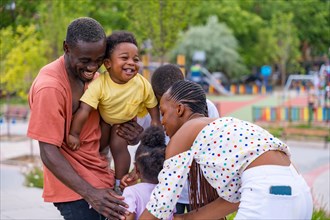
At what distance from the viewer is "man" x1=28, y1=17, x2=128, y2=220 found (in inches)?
107

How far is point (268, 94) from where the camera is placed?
36.3 meters

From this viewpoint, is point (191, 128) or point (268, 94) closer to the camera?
point (191, 128)

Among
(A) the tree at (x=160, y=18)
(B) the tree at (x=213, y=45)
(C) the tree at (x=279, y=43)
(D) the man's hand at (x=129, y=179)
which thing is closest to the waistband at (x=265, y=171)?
(D) the man's hand at (x=129, y=179)

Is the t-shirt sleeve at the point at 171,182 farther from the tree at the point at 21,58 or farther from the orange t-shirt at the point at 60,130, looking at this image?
the tree at the point at 21,58

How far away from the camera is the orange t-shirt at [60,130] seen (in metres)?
2.70

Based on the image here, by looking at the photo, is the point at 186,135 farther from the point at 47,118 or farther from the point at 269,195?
the point at 47,118

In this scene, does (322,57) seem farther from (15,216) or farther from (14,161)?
(15,216)

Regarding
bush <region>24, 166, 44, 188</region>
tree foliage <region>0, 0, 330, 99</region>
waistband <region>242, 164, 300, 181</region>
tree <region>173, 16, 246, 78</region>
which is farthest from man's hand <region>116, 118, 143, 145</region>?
tree <region>173, 16, 246, 78</region>

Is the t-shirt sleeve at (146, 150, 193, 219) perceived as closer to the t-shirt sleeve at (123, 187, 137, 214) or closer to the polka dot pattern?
the polka dot pattern

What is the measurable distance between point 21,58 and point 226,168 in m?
12.7

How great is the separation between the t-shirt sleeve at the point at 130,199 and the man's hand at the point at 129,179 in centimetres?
15

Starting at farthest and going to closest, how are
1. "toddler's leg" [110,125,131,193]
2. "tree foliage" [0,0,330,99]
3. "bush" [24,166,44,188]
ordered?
"tree foliage" [0,0,330,99] < "bush" [24,166,44,188] < "toddler's leg" [110,125,131,193]

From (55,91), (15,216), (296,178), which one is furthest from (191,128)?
(15,216)

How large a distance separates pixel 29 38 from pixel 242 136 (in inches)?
516
